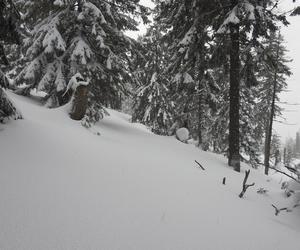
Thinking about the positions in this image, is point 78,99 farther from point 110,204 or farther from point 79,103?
point 110,204

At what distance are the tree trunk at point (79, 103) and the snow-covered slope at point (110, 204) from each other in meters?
1.59

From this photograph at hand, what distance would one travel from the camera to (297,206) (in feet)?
20.3

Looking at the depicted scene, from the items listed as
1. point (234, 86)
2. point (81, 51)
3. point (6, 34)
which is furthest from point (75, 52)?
point (234, 86)

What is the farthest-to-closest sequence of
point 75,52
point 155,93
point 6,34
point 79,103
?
point 155,93, point 75,52, point 79,103, point 6,34

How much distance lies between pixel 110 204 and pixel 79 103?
17.5 ft

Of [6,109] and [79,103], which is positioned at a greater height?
[79,103]

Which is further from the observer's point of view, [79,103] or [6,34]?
[79,103]

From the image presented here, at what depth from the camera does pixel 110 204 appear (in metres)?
3.97

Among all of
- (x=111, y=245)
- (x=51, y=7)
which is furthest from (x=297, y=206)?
(x=51, y=7)

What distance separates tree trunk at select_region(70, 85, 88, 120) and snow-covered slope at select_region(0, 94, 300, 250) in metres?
1.59

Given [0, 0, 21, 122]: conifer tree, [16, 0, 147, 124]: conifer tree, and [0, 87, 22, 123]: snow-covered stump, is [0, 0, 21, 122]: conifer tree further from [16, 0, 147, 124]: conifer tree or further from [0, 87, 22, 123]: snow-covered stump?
[16, 0, 147, 124]: conifer tree

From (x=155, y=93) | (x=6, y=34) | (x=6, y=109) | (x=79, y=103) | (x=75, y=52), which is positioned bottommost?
(x=6, y=109)

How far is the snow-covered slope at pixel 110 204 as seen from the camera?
309 cm

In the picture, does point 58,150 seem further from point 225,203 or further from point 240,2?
point 240,2
